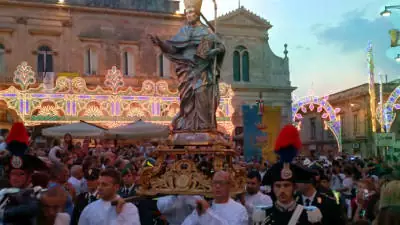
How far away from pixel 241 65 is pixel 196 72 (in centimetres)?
3058

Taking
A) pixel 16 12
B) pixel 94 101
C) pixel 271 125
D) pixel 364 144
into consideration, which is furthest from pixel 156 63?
pixel 364 144

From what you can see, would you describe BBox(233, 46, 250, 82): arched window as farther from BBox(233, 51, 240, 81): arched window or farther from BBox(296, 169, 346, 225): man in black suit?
BBox(296, 169, 346, 225): man in black suit

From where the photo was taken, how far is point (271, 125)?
770 inches

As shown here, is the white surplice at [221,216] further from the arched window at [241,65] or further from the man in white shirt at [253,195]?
the arched window at [241,65]

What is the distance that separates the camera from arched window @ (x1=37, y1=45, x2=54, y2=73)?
3300 cm

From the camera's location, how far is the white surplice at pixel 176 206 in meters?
7.36

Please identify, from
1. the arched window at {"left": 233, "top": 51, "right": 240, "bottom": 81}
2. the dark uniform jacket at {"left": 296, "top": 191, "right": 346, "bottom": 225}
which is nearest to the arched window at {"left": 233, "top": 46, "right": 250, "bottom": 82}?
the arched window at {"left": 233, "top": 51, "right": 240, "bottom": 81}

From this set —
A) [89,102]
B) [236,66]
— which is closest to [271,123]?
[89,102]

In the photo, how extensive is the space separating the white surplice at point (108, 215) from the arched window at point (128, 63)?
29526mm

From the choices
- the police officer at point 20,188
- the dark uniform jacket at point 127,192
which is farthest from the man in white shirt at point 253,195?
the police officer at point 20,188

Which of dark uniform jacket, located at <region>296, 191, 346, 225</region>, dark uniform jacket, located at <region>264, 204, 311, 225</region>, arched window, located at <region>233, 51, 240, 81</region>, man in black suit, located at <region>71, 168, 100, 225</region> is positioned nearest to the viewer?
dark uniform jacket, located at <region>264, 204, 311, 225</region>

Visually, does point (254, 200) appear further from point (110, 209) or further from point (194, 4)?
point (194, 4)

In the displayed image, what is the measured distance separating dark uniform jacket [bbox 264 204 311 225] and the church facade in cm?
2702

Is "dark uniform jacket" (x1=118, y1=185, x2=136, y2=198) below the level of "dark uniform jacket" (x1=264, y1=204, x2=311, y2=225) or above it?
below
